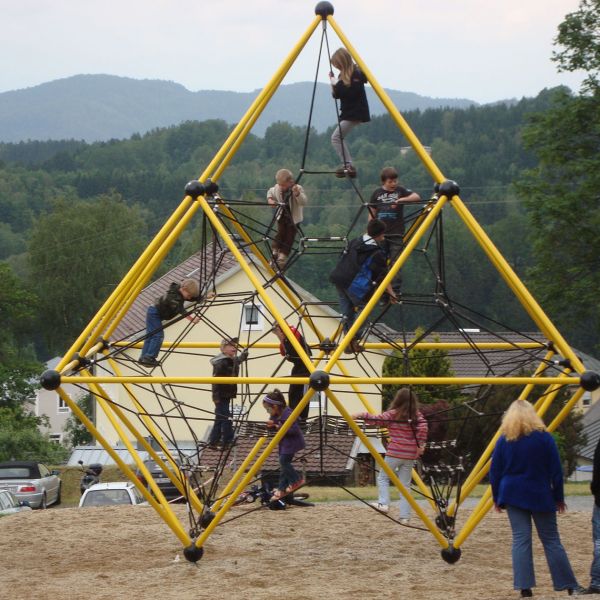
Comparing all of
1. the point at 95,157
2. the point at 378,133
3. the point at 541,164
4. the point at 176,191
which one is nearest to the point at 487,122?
the point at 378,133

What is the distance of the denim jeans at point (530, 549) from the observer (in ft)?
30.7

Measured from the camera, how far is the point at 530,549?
9.37 meters

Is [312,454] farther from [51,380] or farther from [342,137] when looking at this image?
[51,380]

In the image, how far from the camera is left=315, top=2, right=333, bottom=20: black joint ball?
39.1 feet

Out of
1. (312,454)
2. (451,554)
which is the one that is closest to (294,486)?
(451,554)

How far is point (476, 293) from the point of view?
83.9 m

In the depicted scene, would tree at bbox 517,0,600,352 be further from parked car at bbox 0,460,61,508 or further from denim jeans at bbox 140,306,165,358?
denim jeans at bbox 140,306,165,358

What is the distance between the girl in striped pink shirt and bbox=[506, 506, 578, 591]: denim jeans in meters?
2.31

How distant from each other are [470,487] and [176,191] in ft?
295

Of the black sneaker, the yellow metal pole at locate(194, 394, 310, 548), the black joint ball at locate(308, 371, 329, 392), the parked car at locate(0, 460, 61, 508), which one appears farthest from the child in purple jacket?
the parked car at locate(0, 460, 61, 508)

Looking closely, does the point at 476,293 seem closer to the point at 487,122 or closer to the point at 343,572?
the point at 487,122

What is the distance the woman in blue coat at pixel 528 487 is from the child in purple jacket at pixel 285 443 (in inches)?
134

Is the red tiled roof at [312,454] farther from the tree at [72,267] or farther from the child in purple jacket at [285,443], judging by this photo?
the tree at [72,267]

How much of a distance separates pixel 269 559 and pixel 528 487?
331 cm
